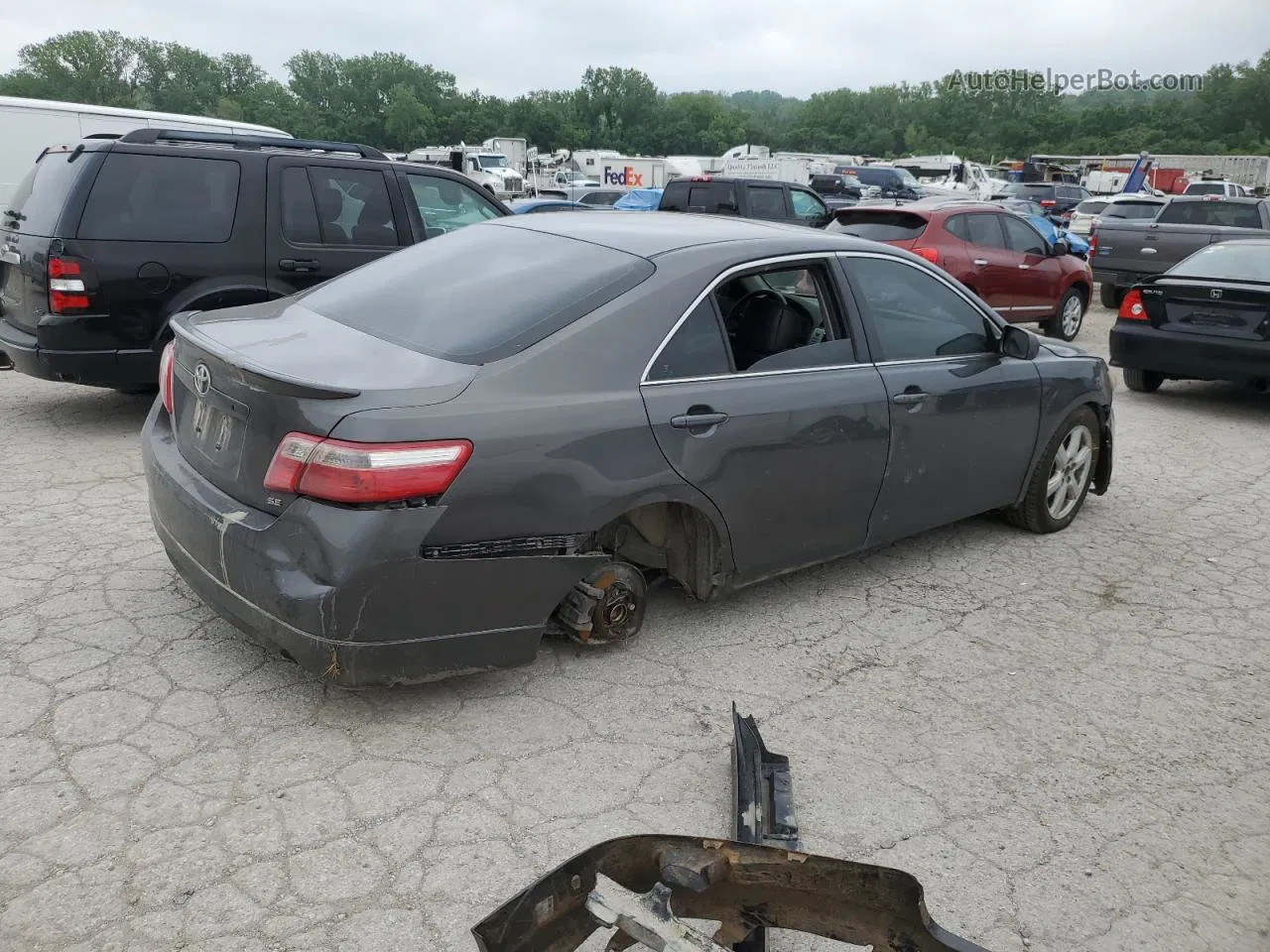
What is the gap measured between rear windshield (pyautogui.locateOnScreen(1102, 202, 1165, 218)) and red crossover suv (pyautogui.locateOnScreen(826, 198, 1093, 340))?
7994 mm

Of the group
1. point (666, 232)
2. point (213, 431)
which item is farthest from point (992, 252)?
point (213, 431)

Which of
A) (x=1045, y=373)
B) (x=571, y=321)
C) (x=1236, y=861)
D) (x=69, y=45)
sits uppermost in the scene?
(x=69, y=45)

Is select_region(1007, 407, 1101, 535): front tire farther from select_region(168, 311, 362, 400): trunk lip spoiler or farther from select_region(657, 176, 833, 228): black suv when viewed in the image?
select_region(657, 176, 833, 228): black suv

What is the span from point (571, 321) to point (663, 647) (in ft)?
4.33

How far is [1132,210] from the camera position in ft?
63.6

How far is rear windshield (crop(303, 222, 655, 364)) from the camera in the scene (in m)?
3.40

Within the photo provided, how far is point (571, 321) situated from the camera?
11.2 feet

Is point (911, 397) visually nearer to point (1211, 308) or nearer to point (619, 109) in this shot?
point (1211, 308)

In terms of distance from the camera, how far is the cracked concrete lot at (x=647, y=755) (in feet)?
8.45

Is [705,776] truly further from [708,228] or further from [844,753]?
[708,228]

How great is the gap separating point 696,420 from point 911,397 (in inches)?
46.5

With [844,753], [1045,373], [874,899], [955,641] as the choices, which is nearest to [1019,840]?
[844,753]

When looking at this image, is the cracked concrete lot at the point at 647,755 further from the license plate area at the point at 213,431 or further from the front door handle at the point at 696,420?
the front door handle at the point at 696,420

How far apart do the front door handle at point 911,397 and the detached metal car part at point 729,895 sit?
2.34 m
